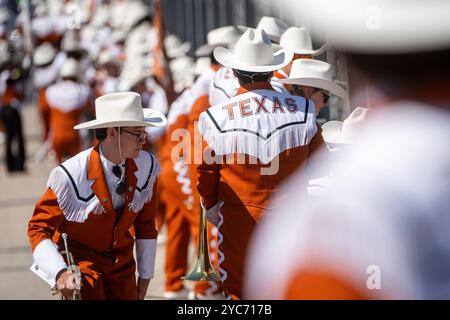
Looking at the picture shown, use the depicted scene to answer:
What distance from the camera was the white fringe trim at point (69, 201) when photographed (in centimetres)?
466

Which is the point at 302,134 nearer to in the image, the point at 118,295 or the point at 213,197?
the point at 213,197

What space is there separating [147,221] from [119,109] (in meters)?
0.57

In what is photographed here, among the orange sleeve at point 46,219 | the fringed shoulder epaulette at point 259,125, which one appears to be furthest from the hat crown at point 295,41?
the orange sleeve at point 46,219

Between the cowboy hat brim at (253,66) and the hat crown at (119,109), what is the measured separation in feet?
1.66

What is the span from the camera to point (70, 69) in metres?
13.4

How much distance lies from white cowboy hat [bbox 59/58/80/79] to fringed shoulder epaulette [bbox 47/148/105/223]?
8.75 m

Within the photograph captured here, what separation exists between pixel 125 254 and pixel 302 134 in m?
1.08

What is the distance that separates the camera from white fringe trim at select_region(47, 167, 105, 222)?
15.3 feet

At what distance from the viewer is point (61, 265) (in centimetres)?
448

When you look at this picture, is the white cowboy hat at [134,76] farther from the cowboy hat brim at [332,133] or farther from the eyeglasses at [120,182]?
the eyeglasses at [120,182]

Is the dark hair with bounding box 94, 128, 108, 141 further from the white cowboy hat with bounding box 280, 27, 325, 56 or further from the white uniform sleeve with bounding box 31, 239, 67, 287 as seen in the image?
the white cowboy hat with bounding box 280, 27, 325, 56

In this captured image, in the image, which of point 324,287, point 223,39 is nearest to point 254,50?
point 223,39
